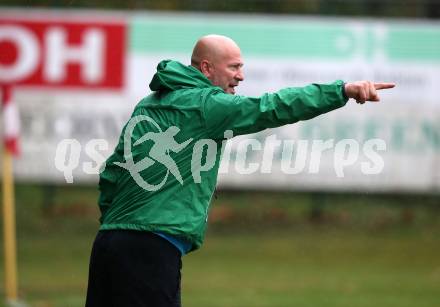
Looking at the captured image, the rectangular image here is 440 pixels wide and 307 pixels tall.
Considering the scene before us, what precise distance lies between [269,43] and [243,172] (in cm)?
214

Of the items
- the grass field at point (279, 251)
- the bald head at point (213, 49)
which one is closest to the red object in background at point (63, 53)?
the grass field at point (279, 251)

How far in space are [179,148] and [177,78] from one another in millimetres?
405

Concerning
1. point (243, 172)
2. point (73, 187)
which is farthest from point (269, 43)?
point (73, 187)

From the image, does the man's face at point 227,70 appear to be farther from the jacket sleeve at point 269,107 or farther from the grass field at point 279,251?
the grass field at point 279,251

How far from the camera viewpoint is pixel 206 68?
255 inches

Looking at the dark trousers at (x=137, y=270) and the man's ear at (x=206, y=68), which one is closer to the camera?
the dark trousers at (x=137, y=270)

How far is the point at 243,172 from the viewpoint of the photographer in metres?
18.0

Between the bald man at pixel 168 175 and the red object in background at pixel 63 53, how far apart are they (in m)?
11.7

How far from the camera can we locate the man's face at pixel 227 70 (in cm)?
645

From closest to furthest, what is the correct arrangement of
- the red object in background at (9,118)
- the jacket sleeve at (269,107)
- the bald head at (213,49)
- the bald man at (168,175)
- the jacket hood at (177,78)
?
the jacket sleeve at (269,107) < the bald man at (168,175) < the jacket hood at (177,78) < the bald head at (213,49) < the red object in background at (9,118)

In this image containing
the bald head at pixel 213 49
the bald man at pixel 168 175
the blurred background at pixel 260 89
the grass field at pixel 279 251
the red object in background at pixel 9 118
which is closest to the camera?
the bald man at pixel 168 175

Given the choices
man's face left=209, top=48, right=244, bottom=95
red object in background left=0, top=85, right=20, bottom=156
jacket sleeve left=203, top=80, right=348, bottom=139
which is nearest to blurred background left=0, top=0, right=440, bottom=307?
red object in background left=0, top=85, right=20, bottom=156

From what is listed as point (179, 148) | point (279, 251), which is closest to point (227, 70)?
point (179, 148)

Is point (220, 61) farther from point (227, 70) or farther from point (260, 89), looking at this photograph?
point (260, 89)
